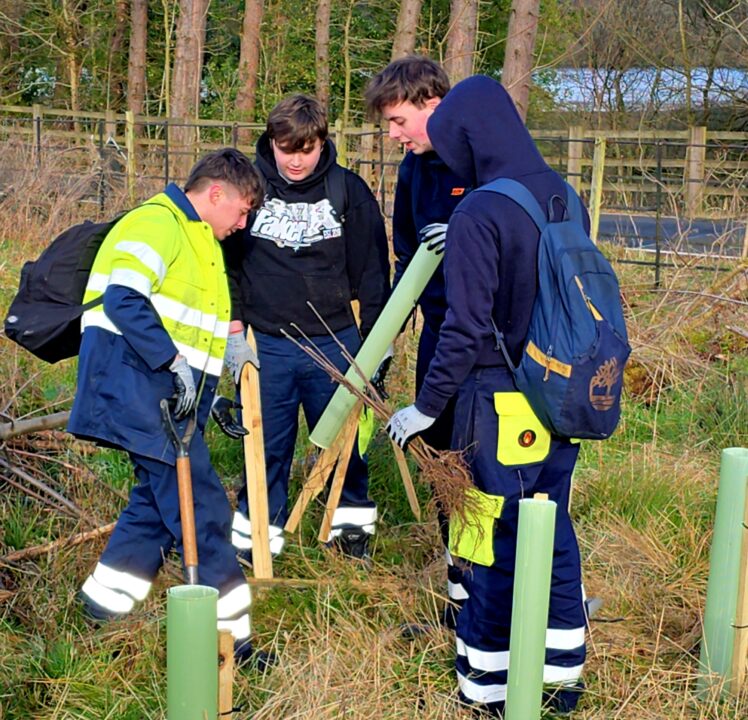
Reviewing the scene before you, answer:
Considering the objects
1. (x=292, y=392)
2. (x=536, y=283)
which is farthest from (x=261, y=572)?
(x=536, y=283)

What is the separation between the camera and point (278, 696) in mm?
3121

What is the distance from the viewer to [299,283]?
14.3ft

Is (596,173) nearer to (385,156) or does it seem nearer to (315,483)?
(385,156)

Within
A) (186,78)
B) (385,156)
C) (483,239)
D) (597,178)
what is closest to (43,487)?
(483,239)

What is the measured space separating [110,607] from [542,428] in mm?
1677

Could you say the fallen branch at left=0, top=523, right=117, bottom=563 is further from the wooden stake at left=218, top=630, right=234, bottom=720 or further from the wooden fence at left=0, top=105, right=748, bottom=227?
the wooden fence at left=0, top=105, right=748, bottom=227

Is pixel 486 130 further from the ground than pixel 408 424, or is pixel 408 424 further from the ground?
pixel 486 130

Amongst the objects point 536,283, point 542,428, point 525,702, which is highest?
point 536,283

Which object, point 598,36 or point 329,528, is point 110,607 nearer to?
point 329,528

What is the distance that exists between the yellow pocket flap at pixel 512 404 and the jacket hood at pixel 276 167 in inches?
61.7

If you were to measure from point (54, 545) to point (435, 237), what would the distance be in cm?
191

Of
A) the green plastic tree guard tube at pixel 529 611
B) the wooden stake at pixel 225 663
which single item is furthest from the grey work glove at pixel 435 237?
the wooden stake at pixel 225 663

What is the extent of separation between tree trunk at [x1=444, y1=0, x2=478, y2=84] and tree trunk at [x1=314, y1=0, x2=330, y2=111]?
26.2 ft

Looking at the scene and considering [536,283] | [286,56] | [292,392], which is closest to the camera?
[536,283]
